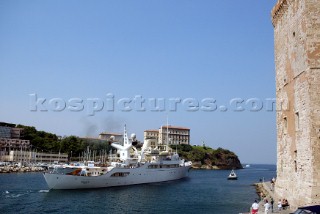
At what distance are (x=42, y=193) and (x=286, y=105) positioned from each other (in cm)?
2717

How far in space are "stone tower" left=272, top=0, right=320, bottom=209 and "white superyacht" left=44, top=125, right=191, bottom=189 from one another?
25014 mm

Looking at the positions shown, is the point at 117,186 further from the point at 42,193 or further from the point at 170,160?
the point at 170,160

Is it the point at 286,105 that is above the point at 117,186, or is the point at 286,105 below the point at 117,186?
above

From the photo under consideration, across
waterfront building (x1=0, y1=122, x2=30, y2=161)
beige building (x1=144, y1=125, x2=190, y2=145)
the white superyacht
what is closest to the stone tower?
the white superyacht

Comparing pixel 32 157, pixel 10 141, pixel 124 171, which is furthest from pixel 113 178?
pixel 10 141

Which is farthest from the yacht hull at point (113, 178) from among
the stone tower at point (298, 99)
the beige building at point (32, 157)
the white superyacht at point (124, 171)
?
the beige building at point (32, 157)

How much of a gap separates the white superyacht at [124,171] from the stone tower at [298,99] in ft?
82.1

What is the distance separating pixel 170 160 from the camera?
59.4m

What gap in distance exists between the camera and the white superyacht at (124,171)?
3903 cm

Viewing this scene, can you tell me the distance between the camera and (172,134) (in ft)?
469

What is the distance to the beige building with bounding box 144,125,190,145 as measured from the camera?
139 meters

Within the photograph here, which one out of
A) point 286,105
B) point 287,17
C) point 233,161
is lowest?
point 233,161

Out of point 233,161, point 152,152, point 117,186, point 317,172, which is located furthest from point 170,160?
point 233,161

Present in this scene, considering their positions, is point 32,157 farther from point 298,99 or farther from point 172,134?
point 298,99
